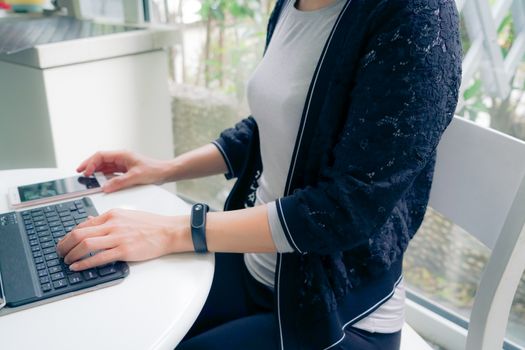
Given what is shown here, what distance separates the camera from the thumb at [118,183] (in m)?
0.95

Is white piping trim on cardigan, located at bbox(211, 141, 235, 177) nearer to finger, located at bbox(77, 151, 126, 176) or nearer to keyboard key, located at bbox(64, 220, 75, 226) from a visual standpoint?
finger, located at bbox(77, 151, 126, 176)

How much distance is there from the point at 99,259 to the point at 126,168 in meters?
0.36

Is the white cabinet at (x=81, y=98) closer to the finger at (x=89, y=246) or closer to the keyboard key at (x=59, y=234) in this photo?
the keyboard key at (x=59, y=234)

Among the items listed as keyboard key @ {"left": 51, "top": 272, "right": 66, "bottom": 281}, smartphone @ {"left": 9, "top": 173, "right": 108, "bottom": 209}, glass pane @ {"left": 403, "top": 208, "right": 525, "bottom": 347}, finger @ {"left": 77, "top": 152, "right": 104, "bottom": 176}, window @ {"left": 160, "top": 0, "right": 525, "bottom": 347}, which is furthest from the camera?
glass pane @ {"left": 403, "top": 208, "right": 525, "bottom": 347}

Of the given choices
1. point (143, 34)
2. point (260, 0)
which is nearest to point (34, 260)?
point (143, 34)

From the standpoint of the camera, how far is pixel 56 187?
3.13ft

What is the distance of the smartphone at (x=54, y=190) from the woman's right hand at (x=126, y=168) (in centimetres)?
3

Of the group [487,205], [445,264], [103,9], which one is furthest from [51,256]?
[103,9]

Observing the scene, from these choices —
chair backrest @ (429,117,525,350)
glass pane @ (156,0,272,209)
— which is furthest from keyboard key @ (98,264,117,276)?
glass pane @ (156,0,272,209)

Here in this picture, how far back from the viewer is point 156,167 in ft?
3.28

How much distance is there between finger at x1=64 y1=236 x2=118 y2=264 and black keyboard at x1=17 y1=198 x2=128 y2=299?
2cm

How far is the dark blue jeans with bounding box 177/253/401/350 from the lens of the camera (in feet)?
2.56

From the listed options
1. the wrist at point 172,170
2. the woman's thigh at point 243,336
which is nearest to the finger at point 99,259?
the woman's thigh at point 243,336

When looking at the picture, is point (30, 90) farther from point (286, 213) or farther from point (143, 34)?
point (286, 213)
